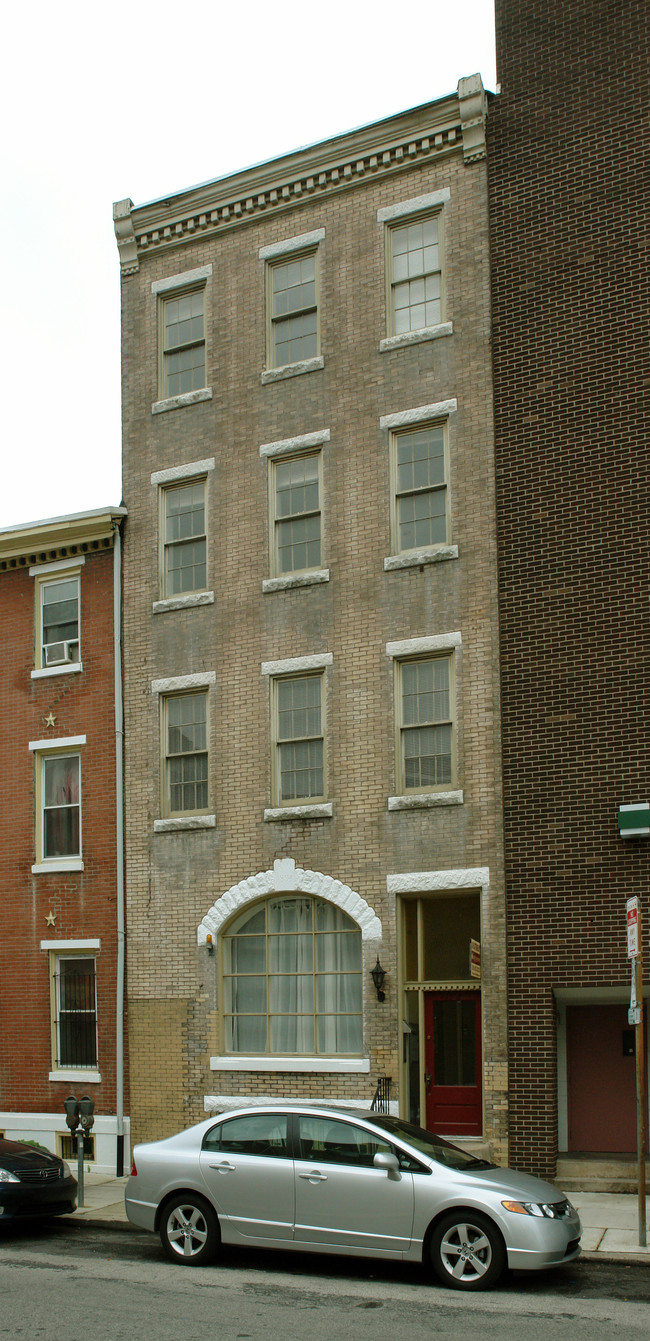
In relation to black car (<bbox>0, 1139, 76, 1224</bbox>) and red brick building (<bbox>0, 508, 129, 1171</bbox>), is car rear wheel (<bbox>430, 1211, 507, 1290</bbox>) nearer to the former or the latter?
black car (<bbox>0, 1139, 76, 1224</bbox>)

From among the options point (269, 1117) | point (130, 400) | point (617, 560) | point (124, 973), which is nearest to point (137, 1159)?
point (269, 1117)

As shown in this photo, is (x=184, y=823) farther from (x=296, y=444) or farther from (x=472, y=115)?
(x=472, y=115)

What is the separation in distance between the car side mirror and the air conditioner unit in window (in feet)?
41.7

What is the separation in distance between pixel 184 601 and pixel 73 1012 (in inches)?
275

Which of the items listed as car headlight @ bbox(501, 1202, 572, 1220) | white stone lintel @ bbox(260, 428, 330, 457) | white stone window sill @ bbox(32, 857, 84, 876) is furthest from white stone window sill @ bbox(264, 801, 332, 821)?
car headlight @ bbox(501, 1202, 572, 1220)

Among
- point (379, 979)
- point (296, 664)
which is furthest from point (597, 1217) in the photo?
point (296, 664)

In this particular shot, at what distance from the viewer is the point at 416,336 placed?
19516 millimetres

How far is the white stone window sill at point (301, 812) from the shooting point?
19.2m

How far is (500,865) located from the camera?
17.7 m

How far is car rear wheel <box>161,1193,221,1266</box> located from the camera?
12336 mm

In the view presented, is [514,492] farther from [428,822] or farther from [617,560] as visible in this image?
[428,822]

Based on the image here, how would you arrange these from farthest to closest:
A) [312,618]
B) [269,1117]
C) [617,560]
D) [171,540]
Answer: [171,540], [312,618], [617,560], [269,1117]

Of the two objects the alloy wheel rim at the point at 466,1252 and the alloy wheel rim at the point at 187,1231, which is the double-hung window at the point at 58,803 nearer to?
the alloy wheel rim at the point at 187,1231

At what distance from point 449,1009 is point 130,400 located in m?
11.4
